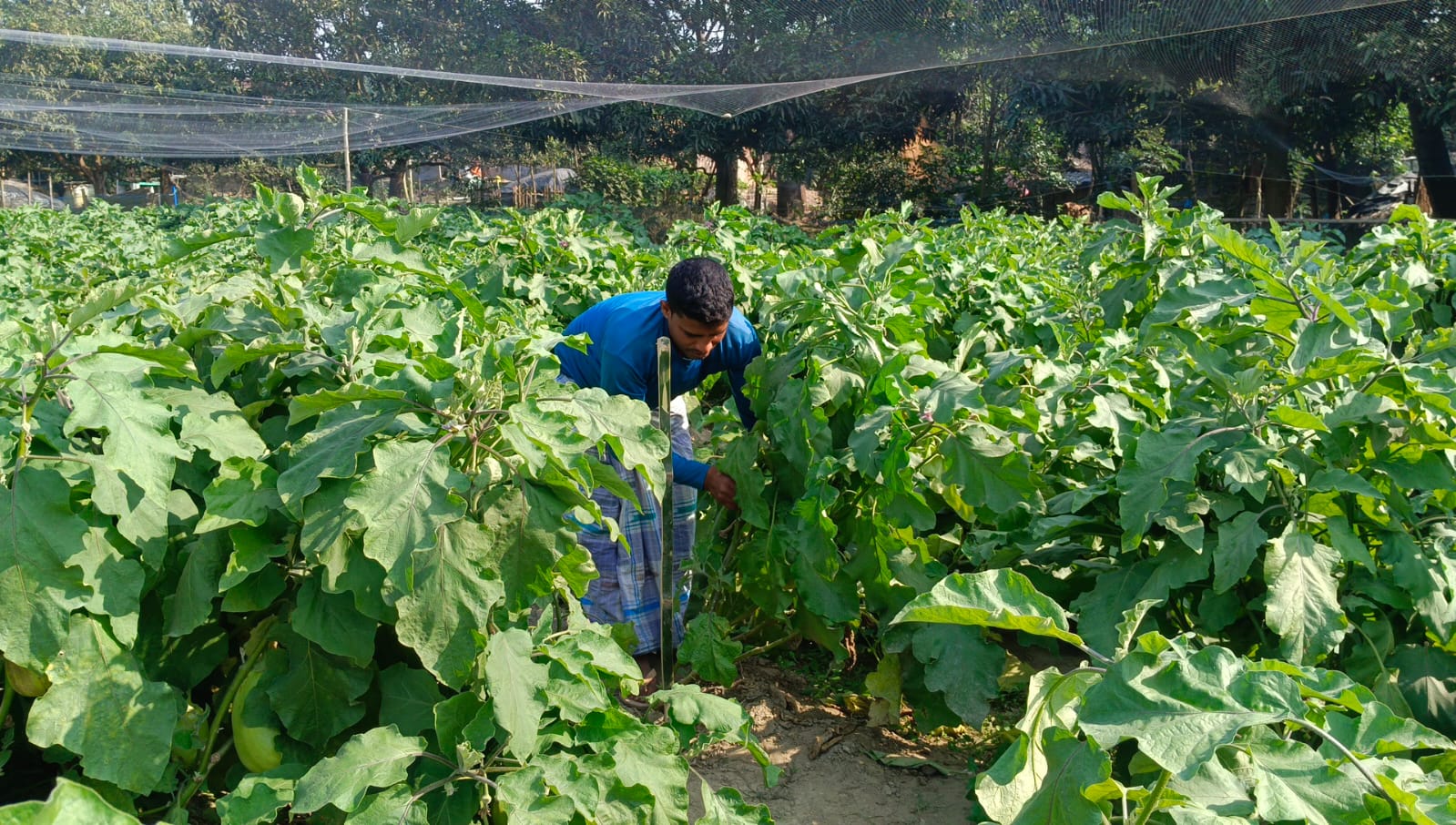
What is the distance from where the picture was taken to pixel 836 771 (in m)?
3.36

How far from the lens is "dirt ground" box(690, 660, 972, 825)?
314 centimetres

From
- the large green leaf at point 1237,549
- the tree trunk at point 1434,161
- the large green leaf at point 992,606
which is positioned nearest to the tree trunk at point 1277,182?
the tree trunk at point 1434,161

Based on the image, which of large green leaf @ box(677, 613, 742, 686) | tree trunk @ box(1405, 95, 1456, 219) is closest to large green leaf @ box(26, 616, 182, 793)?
large green leaf @ box(677, 613, 742, 686)

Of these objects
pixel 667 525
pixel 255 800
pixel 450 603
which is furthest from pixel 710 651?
pixel 255 800

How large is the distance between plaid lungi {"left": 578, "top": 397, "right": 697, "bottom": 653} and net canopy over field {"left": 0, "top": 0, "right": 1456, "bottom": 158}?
1046 centimetres

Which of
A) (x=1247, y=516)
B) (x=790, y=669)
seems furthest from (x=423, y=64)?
(x=1247, y=516)

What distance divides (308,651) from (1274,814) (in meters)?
1.60

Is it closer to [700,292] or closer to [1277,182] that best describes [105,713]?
[700,292]

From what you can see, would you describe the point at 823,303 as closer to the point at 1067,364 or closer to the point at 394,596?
the point at 1067,364

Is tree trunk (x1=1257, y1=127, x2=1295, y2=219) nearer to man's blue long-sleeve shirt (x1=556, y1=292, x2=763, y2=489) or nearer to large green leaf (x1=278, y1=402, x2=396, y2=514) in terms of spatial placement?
man's blue long-sleeve shirt (x1=556, y1=292, x2=763, y2=489)

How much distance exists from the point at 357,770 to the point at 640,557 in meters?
2.06

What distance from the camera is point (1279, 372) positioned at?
2.59 metres

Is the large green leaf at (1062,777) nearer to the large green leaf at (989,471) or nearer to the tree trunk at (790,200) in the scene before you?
the large green leaf at (989,471)

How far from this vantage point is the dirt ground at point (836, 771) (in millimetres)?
3143
